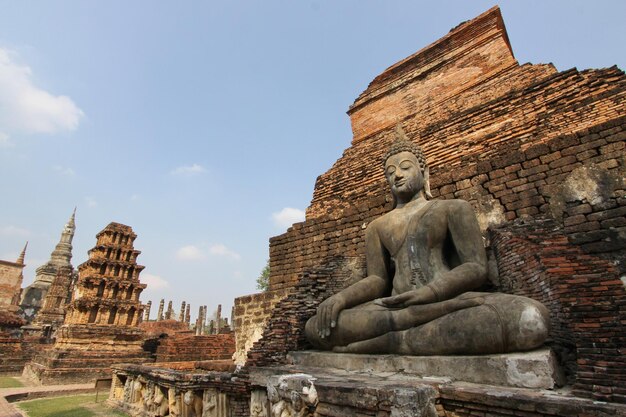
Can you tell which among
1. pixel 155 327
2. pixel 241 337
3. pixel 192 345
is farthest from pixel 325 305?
pixel 155 327

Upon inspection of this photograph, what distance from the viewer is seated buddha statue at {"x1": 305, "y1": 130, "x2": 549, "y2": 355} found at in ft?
9.02

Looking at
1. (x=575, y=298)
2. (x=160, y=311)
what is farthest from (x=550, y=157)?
(x=160, y=311)

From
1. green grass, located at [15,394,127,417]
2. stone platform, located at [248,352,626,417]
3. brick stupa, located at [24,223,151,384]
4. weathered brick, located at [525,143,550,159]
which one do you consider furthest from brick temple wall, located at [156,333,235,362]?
weathered brick, located at [525,143,550,159]

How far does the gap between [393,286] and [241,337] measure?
4407 millimetres

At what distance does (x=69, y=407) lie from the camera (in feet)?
25.3

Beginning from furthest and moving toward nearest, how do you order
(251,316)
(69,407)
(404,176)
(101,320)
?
(101,320) → (69,407) → (251,316) → (404,176)

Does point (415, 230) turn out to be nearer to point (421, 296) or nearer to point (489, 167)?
point (421, 296)

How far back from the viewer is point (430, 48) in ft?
31.5

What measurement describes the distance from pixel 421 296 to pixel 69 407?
8536mm

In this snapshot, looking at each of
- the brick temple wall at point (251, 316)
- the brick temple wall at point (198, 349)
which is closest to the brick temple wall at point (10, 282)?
the brick temple wall at point (198, 349)

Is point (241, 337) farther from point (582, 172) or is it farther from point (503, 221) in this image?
point (582, 172)

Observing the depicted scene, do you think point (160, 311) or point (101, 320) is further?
point (160, 311)

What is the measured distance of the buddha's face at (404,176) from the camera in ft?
14.5

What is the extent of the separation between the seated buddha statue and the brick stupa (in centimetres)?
1237
